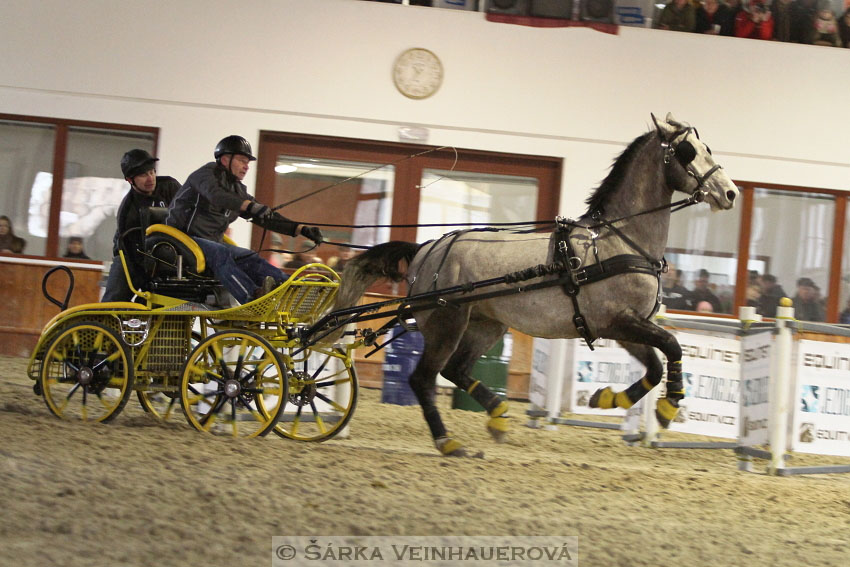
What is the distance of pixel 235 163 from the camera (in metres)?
6.35

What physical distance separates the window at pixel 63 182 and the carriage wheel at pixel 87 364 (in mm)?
4795

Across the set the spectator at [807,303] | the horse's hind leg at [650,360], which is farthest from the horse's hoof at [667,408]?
the spectator at [807,303]

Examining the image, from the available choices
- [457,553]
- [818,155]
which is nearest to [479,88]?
[818,155]

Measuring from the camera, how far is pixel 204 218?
6.28 meters

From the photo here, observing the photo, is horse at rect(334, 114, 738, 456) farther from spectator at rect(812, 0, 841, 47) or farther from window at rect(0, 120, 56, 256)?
spectator at rect(812, 0, 841, 47)

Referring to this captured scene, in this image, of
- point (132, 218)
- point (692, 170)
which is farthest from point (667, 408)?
point (132, 218)

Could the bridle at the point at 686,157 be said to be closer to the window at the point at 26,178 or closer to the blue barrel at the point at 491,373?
the blue barrel at the point at 491,373

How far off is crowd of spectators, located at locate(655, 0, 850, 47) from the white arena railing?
14.8 feet

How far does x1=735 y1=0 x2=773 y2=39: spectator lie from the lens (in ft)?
36.5

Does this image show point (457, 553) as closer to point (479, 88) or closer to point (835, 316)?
point (479, 88)

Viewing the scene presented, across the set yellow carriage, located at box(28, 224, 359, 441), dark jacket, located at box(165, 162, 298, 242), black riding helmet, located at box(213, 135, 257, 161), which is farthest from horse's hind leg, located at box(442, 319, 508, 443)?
black riding helmet, located at box(213, 135, 257, 161)

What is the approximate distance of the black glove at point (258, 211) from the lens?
602 centimetres

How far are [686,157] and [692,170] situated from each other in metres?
0.09

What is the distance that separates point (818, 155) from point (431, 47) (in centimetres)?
462
